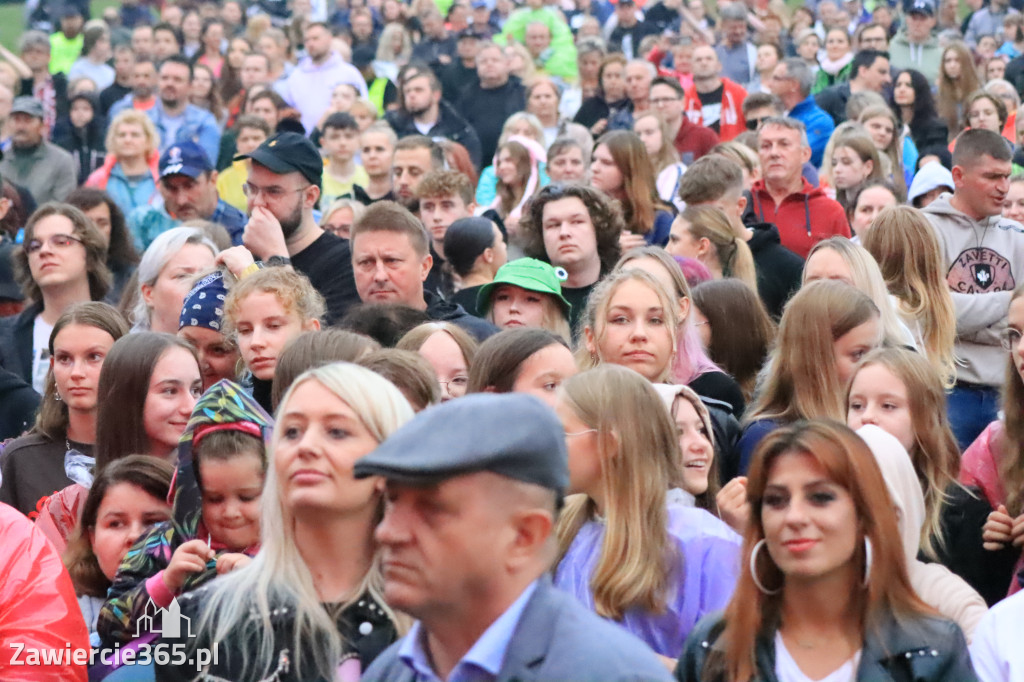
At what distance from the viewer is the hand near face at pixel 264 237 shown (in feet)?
21.3

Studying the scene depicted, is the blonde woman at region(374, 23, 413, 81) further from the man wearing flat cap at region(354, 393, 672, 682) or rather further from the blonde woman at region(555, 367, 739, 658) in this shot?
the man wearing flat cap at region(354, 393, 672, 682)

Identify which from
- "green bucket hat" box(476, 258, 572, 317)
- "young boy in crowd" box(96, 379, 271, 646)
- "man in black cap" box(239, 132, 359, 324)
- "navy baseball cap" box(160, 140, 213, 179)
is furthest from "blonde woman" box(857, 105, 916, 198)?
"young boy in crowd" box(96, 379, 271, 646)

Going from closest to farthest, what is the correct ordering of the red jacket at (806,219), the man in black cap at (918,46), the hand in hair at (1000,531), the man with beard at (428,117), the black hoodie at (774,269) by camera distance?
the hand in hair at (1000,531) < the black hoodie at (774,269) < the red jacket at (806,219) < the man with beard at (428,117) < the man in black cap at (918,46)

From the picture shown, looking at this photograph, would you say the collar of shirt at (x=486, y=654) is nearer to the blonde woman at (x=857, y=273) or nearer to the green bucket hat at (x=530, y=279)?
the blonde woman at (x=857, y=273)

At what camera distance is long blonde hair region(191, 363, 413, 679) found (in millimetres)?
3227

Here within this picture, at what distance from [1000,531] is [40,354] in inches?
196

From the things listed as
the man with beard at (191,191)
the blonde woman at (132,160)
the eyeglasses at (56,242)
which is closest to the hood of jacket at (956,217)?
the man with beard at (191,191)

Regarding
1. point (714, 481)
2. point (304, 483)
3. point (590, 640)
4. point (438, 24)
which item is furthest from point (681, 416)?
point (438, 24)

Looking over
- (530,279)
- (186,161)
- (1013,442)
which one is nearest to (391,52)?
(186,161)

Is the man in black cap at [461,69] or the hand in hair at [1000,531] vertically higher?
the man in black cap at [461,69]

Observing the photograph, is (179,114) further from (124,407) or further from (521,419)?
(521,419)

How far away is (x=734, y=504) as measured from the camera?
13.9 feet

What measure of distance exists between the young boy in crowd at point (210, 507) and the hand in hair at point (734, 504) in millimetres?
1385

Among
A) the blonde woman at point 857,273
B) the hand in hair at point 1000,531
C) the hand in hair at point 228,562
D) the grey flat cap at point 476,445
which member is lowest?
the hand in hair at point 228,562
